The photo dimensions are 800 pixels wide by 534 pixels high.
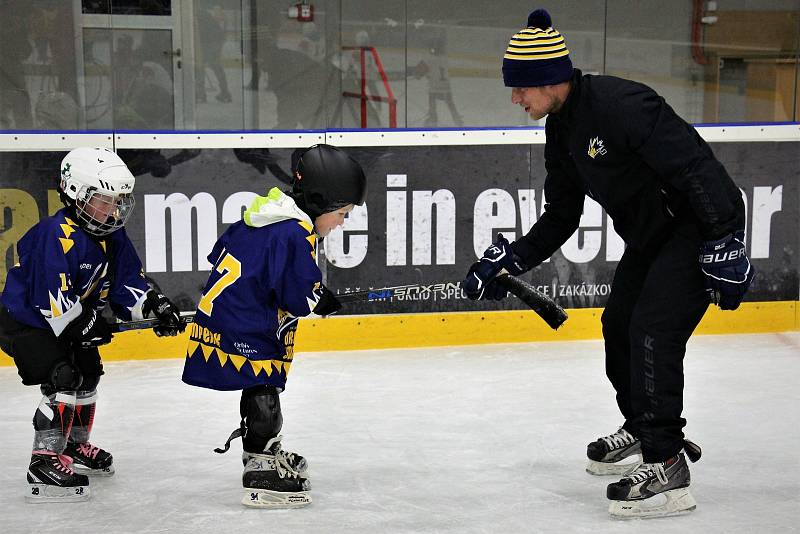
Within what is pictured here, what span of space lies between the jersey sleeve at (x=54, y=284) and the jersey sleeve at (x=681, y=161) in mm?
1543

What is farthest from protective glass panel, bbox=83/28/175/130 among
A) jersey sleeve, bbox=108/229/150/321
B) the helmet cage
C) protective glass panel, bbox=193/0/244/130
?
the helmet cage

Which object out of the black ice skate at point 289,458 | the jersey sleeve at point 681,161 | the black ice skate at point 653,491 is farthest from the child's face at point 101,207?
the black ice skate at point 653,491

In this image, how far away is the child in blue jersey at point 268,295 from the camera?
112 inches

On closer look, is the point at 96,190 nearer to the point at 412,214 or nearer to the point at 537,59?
the point at 537,59

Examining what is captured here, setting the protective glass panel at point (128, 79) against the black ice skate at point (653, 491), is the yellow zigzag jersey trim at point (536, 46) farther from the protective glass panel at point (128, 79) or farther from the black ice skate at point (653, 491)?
the protective glass panel at point (128, 79)

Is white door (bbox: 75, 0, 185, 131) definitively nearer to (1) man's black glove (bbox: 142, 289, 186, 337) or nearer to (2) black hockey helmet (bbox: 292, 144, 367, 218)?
(1) man's black glove (bbox: 142, 289, 186, 337)

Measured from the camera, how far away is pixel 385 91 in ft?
17.1

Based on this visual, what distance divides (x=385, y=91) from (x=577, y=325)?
1454mm

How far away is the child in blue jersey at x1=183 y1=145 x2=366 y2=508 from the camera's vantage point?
2.85 meters

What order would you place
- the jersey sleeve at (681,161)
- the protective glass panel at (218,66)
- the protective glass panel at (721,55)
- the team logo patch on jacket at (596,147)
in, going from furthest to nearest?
the protective glass panel at (721,55)
the protective glass panel at (218,66)
the team logo patch on jacket at (596,147)
the jersey sleeve at (681,161)

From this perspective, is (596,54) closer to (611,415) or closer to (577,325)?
(577,325)

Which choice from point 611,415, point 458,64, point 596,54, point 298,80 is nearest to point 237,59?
point 298,80

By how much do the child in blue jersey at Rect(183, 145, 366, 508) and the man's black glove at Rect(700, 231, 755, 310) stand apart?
93 cm

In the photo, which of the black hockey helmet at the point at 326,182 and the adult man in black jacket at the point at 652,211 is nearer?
the adult man in black jacket at the point at 652,211
